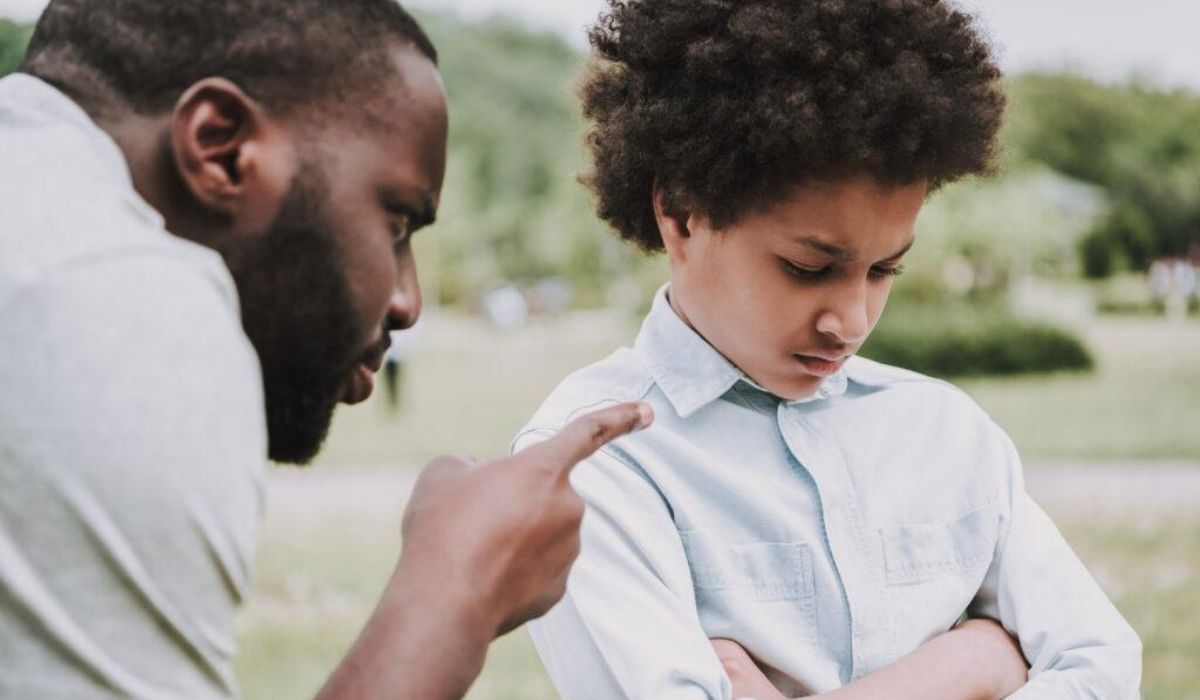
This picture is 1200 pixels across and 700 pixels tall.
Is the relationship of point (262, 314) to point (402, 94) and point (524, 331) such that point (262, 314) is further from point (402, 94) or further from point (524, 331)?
point (524, 331)

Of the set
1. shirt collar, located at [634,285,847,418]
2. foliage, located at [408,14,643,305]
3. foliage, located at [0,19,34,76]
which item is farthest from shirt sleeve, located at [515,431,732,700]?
foliage, located at [408,14,643,305]

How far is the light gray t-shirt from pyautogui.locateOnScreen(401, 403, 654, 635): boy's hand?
254 millimetres

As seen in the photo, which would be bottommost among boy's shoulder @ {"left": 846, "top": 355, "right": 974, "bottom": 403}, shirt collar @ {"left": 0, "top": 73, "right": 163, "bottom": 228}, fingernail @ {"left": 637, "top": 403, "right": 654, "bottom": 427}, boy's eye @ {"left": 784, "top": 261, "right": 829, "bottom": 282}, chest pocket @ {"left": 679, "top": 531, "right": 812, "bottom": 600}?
chest pocket @ {"left": 679, "top": 531, "right": 812, "bottom": 600}

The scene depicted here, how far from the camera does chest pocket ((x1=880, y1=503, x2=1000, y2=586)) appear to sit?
209 cm

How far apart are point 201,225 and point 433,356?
889 inches

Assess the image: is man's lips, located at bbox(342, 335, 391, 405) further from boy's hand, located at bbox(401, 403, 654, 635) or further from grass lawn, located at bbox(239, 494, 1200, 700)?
grass lawn, located at bbox(239, 494, 1200, 700)

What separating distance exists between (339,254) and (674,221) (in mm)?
859

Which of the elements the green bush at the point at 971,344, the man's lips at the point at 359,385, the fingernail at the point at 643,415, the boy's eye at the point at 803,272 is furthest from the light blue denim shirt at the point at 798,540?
the green bush at the point at 971,344

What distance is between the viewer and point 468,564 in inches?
56.6

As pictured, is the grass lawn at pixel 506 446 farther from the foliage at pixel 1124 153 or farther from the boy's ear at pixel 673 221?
the foliage at pixel 1124 153

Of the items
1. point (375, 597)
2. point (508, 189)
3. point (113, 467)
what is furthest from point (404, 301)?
point (508, 189)

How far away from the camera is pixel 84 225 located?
1229 millimetres

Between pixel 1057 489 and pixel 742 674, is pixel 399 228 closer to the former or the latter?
pixel 742 674

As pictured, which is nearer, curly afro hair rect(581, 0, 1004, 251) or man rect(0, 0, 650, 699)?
man rect(0, 0, 650, 699)
